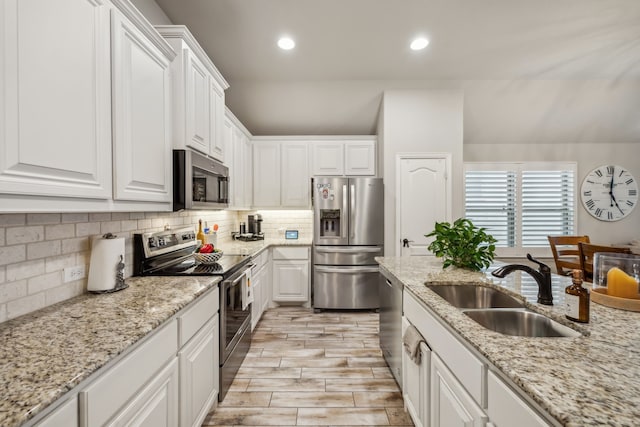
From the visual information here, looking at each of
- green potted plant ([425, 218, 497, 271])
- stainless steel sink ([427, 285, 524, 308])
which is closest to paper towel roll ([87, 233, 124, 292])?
stainless steel sink ([427, 285, 524, 308])

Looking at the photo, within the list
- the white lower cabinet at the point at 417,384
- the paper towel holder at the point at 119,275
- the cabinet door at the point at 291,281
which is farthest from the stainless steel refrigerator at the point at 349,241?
the paper towel holder at the point at 119,275

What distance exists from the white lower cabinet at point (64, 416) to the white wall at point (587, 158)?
515 cm

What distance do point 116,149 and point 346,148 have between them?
10.6ft

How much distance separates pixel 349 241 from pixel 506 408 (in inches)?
116

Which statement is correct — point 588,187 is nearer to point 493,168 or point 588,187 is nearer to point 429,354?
point 493,168

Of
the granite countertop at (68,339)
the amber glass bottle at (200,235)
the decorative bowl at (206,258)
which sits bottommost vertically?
the granite countertop at (68,339)

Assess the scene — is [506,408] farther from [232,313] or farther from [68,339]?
[232,313]

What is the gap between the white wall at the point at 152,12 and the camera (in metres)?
2.12

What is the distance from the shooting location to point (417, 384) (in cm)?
160

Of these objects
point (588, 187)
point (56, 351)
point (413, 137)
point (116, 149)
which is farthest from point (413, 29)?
point (588, 187)

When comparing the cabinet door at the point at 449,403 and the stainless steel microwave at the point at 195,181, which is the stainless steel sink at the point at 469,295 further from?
the stainless steel microwave at the point at 195,181

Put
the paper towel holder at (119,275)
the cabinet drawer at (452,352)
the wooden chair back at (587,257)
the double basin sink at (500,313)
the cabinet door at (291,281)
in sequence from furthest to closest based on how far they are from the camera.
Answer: the cabinet door at (291,281) < the wooden chair back at (587,257) < the paper towel holder at (119,275) < the double basin sink at (500,313) < the cabinet drawer at (452,352)

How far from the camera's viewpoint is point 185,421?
4.81 ft

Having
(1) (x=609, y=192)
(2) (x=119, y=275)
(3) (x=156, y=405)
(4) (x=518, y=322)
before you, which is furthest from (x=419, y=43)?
(1) (x=609, y=192)
